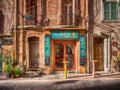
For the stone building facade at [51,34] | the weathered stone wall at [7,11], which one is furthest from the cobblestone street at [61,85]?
the weathered stone wall at [7,11]

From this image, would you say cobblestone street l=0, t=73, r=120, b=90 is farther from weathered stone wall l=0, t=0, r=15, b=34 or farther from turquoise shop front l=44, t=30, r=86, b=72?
weathered stone wall l=0, t=0, r=15, b=34

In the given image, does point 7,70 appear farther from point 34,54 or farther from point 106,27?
point 106,27

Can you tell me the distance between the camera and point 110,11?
18328 millimetres

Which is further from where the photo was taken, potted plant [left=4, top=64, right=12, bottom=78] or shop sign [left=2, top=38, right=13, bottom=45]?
shop sign [left=2, top=38, right=13, bottom=45]

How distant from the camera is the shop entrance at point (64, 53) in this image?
18312 millimetres

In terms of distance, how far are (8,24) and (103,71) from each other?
7.97m

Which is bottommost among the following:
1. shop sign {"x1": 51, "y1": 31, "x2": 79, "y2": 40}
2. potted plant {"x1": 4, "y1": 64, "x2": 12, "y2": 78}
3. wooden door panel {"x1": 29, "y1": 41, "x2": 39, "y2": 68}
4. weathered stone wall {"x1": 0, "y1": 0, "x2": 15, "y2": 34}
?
potted plant {"x1": 4, "y1": 64, "x2": 12, "y2": 78}

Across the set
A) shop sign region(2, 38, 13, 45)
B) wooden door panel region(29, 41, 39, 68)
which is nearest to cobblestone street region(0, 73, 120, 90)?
wooden door panel region(29, 41, 39, 68)

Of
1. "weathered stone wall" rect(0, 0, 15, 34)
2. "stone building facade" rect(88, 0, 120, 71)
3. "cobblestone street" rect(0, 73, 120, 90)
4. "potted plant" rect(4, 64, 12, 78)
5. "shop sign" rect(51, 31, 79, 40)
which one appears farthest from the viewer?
"stone building facade" rect(88, 0, 120, 71)

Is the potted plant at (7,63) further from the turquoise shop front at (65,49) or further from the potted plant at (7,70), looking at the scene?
the turquoise shop front at (65,49)

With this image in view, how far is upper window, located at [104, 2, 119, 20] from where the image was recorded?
720 inches

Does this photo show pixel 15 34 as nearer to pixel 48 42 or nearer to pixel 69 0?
pixel 48 42

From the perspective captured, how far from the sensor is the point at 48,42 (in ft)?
58.4

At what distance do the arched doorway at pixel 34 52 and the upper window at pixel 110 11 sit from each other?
18.5 ft
